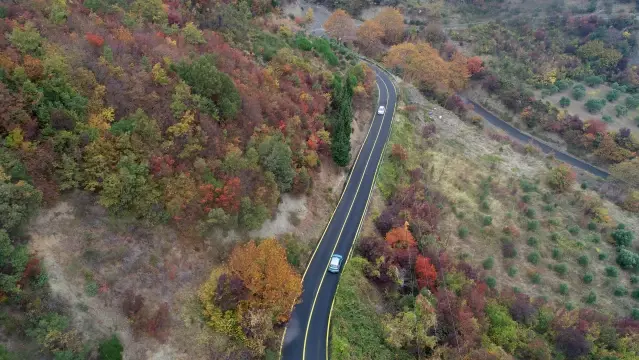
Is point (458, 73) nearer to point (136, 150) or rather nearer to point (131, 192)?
point (136, 150)

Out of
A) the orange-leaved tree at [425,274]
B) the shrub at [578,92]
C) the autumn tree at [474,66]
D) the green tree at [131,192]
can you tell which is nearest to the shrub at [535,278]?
the orange-leaved tree at [425,274]

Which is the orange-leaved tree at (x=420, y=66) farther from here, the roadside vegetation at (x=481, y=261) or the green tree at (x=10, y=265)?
the green tree at (x=10, y=265)

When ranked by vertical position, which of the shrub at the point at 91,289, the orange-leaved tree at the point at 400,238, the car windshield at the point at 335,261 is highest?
the shrub at the point at 91,289

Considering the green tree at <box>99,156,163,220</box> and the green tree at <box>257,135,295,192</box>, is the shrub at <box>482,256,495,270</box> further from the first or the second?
the green tree at <box>99,156,163,220</box>

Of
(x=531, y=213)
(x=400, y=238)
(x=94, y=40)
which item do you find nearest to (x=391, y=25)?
(x=531, y=213)

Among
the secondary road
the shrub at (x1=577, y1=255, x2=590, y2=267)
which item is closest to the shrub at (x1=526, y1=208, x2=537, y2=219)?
the shrub at (x1=577, y1=255, x2=590, y2=267)
